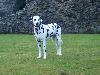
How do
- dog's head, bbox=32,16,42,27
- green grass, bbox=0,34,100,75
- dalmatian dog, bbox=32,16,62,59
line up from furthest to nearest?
dalmatian dog, bbox=32,16,62,59, dog's head, bbox=32,16,42,27, green grass, bbox=0,34,100,75

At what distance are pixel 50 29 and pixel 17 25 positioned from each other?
2260 cm

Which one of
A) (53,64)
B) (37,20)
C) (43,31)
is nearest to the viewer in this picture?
(53,64)

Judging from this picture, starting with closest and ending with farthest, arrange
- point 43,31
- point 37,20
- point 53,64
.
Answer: point 53,64 < point 37,20 < point 43,31

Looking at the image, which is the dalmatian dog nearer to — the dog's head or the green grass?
the dog's head

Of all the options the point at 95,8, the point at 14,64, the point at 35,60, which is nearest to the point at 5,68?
the point at 14,64

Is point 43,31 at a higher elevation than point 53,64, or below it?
higher

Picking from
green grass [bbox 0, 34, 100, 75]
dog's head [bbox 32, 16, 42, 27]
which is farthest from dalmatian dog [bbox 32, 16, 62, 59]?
green grass [bbox 0, 34, 100, 75]

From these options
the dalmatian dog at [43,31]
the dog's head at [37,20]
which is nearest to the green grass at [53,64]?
the dalmatian dog at [43,31]

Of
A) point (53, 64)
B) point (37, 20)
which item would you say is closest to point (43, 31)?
point (37, 20)

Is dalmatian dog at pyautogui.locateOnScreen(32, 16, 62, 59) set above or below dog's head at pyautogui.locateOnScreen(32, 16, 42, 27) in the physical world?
below

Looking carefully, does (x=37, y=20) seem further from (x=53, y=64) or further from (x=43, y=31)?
(x=53, y=64)

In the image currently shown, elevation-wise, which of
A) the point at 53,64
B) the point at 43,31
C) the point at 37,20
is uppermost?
the point at 37,20

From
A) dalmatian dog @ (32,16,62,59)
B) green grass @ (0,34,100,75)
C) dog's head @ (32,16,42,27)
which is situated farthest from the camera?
dalmatian dog @ (32,16,62,59)

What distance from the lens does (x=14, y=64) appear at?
16.1m
